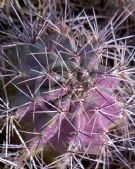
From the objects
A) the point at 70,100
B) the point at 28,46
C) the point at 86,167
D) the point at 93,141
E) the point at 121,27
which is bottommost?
the point at 86,167

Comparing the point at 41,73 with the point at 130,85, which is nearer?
the point at 41,73

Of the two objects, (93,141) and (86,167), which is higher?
(93,141)

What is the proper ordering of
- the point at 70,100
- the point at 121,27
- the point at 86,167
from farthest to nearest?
the point at 121,27 → the point at 86,167 → the point at 70,100

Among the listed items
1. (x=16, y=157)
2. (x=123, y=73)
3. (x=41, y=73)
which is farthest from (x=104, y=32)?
(x=16, y=157)

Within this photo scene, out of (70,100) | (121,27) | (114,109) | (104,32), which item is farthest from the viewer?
(121,27)

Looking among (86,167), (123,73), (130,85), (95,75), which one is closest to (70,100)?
(95,75)

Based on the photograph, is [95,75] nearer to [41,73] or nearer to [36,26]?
[41,73]
